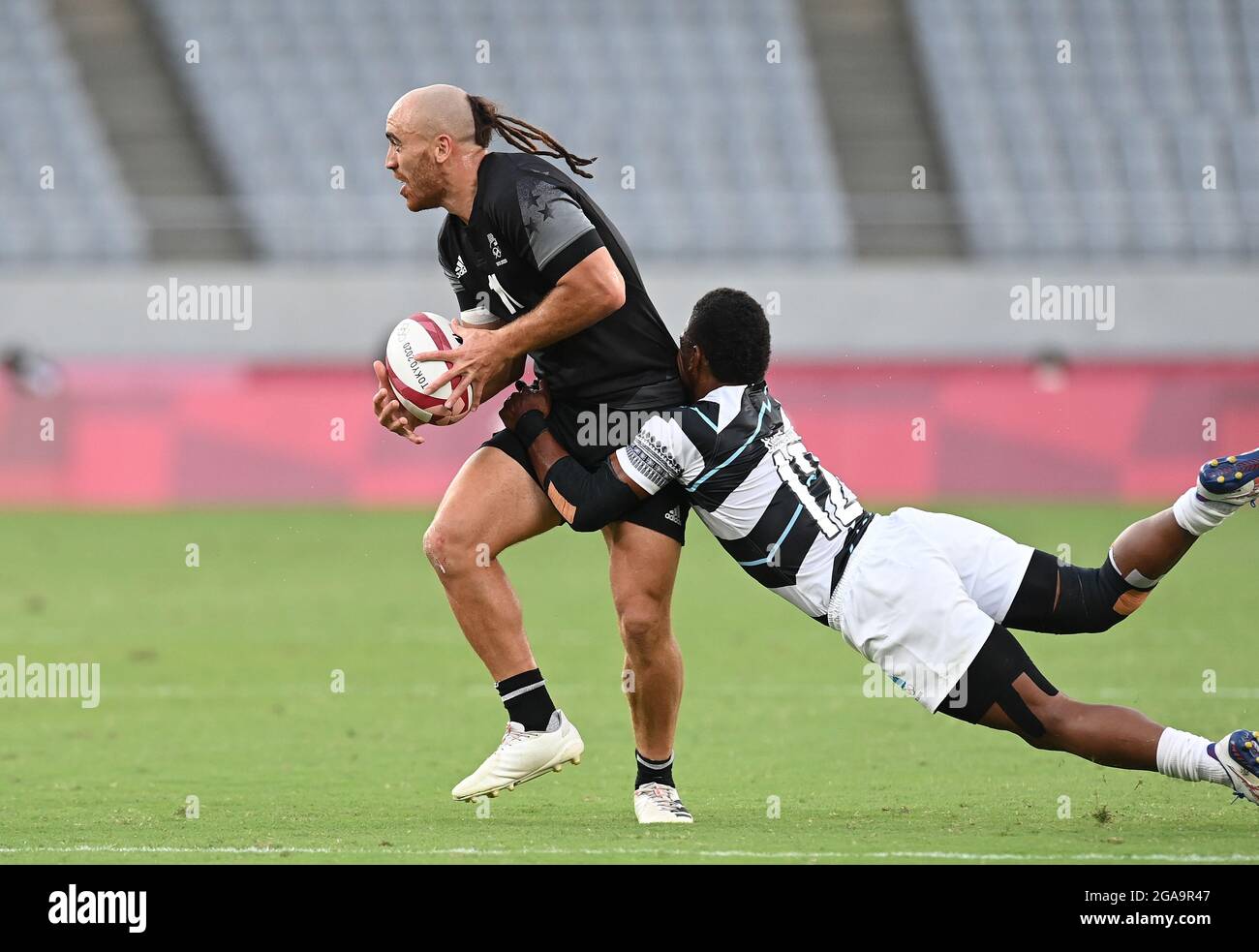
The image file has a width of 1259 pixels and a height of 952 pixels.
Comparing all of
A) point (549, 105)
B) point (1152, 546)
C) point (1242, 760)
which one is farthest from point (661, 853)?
point (549, 105)

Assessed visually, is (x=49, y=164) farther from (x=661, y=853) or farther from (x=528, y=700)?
(x=661, y=853)

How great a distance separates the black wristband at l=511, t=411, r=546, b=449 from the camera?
232 inches

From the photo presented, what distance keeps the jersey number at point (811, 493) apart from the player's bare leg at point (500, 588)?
0.84m

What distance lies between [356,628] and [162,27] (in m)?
14.3

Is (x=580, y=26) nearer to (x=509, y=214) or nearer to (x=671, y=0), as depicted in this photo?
(x=671, y=0)

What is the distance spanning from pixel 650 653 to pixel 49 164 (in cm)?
1797

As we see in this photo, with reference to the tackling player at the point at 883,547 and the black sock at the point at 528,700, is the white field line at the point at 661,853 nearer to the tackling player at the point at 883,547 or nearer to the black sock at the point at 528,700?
the tackling player at the point at 883,547

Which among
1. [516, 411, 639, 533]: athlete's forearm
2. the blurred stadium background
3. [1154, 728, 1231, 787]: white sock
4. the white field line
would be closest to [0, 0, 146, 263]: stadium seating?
the blurred stadium background

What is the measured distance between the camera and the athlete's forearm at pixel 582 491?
222 inches

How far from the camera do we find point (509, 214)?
226 inches

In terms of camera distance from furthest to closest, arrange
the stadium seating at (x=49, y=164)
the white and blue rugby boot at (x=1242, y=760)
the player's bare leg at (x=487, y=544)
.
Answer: the stadium seating at (x=49, y=164) → the player's bare leg at (x=487, y=544) → the white and blue rugby boot at (x=1242, y=760)

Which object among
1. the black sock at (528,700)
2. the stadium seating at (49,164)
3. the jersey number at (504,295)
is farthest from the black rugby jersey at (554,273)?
the stadium seating at (49,164)

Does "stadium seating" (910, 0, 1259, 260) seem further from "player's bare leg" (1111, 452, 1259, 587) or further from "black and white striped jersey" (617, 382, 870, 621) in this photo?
"black and white striped jersey" (617, 382, 870, 621)

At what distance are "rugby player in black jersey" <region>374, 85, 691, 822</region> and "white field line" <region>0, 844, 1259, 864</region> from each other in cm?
59
